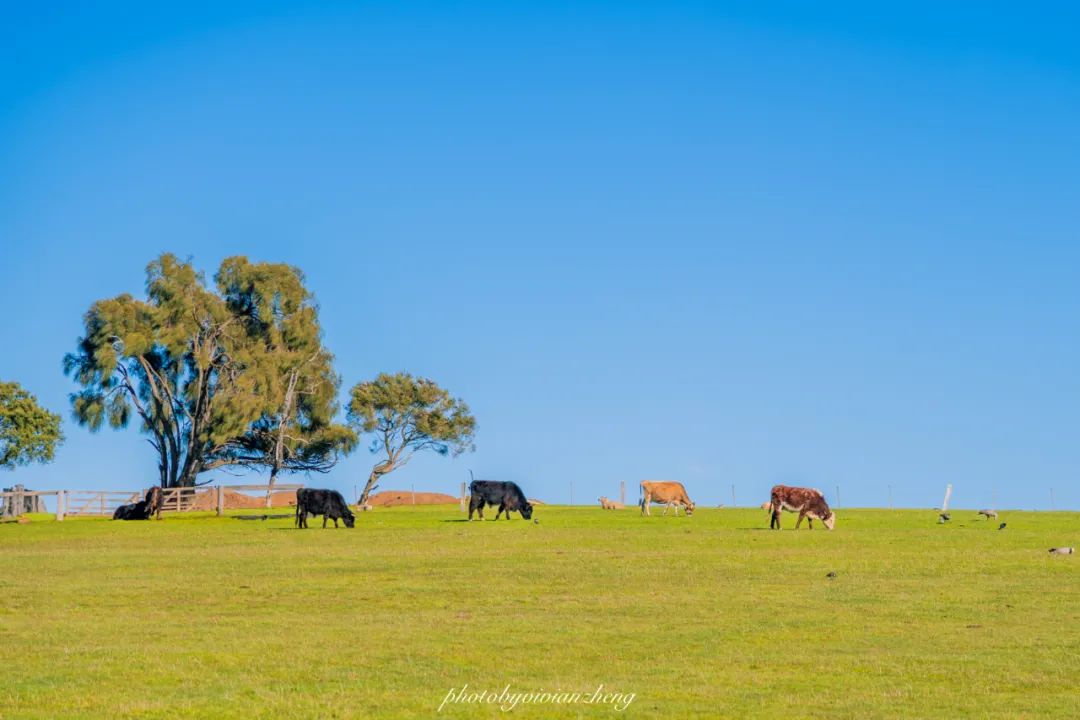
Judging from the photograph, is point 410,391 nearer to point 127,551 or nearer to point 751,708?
point 127,551

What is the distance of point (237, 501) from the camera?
7200 centimetres

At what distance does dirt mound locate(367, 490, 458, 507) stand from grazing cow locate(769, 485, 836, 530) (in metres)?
52.5

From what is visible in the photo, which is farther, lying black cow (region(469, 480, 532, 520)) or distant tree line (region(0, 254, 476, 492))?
distant tree line (region(0, 254, 476, 492))

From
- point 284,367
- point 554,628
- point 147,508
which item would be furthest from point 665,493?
point 554,628

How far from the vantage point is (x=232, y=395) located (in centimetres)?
7306

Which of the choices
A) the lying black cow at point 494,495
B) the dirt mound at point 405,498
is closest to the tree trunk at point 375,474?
the dirt mound at point 405,498

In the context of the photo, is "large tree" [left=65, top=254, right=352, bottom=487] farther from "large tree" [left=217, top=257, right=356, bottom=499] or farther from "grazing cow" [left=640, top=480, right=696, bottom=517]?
"grazing cow" [left=640, top=480, right=696, bottom=517]

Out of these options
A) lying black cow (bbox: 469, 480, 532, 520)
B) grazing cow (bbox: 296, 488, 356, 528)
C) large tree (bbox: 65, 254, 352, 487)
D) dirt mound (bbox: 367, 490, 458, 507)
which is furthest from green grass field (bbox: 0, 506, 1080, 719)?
dirt mound (bbox: 367, 490, 458, 507)

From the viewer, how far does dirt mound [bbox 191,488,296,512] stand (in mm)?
65375

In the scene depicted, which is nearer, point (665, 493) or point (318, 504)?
point (318, 504)

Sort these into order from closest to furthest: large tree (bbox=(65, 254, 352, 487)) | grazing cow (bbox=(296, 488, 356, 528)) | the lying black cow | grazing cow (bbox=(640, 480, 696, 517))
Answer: grazing cow (bbox=(296, 488, 356, 528)), the lying black cow, grazing cow (bbox=(640, 480, 696, 517)), large tree (bbox=(65, 254, 352, 487))

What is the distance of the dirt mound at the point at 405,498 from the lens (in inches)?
3615

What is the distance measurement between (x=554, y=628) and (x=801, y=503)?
23.3 m

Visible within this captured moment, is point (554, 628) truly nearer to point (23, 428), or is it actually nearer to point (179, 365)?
point (179, 365)
